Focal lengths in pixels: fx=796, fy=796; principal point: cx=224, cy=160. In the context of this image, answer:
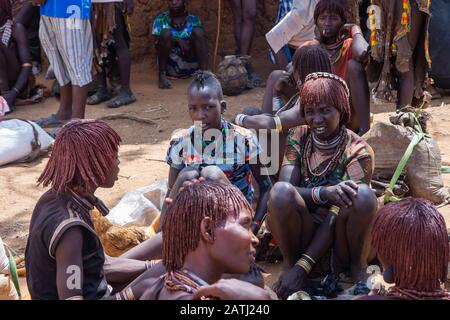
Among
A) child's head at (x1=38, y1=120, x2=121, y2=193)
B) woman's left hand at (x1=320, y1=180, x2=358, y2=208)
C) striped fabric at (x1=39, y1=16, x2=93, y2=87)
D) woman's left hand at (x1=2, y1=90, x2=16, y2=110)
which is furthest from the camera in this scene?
woman's left hand at (x1=2, y1=90, x2=16, y2=110)

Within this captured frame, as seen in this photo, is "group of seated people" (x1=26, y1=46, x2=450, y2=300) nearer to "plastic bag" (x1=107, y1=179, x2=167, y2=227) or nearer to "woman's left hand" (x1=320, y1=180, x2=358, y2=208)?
"woman's left hand" (x1=320, y1=180, x2=358, y2=208)

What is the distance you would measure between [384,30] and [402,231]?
3.24m

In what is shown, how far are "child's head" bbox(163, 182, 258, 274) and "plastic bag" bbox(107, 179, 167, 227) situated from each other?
2.11 metres

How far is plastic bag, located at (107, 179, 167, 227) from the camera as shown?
4.75 meters

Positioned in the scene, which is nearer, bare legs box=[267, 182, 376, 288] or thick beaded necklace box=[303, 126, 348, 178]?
bare legs box=[267, 182, 376, 288]

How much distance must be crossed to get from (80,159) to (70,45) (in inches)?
155

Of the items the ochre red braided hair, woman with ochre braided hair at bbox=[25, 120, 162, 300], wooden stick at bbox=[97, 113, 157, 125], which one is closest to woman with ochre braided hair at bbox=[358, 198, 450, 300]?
woman with ochre braided hair at bbox=[25, 120, 162, 300]

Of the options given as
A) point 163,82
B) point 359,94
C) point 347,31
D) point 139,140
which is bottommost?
point 139,140

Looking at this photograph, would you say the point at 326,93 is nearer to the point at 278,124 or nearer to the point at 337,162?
the point at 337,162

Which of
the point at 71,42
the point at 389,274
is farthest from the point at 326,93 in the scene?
the point at 71,42

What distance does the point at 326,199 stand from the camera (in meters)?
3.98

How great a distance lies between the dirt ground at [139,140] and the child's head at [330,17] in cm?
129

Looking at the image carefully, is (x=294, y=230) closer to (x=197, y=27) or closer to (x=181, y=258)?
(x=181, y=258)

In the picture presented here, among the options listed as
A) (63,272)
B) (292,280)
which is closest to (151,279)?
(63,272)
